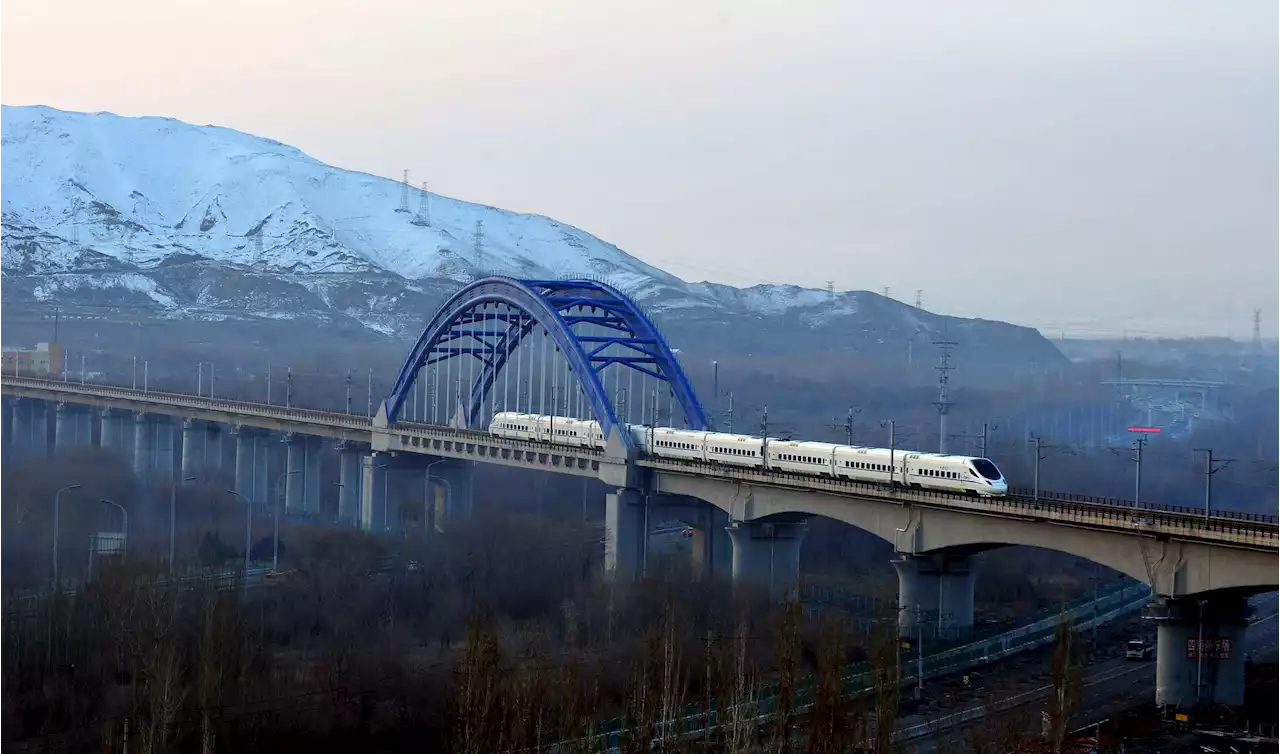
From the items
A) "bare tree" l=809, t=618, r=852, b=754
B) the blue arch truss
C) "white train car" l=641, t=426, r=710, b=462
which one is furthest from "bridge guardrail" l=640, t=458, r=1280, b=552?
"bare tree" l=809, t=618, r=852, b=754

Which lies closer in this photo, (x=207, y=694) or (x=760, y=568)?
(x=207, y=694)

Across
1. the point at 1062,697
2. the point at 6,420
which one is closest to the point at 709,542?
the point at 1062,697

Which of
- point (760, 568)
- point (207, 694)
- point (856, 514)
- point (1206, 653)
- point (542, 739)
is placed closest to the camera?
point (542, 739)

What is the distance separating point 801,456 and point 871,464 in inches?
186

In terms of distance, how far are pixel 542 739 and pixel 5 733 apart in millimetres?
16801

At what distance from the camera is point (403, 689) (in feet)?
162

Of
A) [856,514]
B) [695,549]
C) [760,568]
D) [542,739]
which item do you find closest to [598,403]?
[695,549]

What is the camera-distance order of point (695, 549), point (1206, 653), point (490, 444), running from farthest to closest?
1. point (490, 444)
2. point (695, 549)
3. point (1206, 653)

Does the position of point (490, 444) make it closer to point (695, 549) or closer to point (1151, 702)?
point (695, 549)

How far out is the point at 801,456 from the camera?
67.9m

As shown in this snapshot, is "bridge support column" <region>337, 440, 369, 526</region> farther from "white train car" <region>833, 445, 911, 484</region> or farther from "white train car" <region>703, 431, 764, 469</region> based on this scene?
"white train car" <region>833, 445, 911, 484</region>

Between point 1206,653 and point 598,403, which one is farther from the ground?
point 598,403

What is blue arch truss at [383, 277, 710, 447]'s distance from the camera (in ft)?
278

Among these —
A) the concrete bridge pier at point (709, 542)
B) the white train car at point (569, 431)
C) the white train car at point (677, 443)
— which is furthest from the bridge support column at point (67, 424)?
the white train car at point (677, 443)
